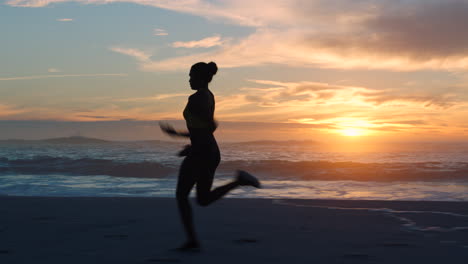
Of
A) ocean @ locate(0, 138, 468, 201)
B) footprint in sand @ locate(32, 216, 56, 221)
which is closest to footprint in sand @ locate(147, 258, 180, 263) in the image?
footprint in sand @ locate(32, 216, 56, 221)

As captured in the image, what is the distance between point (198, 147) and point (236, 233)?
5.25ft

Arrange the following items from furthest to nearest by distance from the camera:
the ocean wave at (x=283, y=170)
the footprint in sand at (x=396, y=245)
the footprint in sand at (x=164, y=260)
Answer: the ocean wave at (x=283, y=170)
the footprint in sand at (x=396, y=245)
the footprint in sand at (x=164, y=260)

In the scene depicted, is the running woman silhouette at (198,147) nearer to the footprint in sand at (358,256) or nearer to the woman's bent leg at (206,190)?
the woman's bent leg at (206,190)

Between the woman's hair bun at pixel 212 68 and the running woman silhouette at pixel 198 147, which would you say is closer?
the running woman silhouette at pixel 198 147

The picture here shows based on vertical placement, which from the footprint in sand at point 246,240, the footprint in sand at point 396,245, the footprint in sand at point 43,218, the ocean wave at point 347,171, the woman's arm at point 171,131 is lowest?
the footprint in sand at point 43,218

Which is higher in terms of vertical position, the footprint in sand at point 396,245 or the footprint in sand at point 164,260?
the footprint in sand at point 396,245

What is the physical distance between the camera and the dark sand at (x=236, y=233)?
4.05 m

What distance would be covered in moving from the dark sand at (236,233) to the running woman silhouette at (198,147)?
0.53 meters

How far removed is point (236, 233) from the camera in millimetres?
5195

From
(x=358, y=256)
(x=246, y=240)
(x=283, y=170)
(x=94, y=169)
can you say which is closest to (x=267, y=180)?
(x=283, y=170)

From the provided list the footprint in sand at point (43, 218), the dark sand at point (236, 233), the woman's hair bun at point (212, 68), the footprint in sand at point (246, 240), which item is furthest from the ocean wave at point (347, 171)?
the woman's hair bun at point (212, 68)

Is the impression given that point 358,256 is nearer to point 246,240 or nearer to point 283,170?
point 246,240

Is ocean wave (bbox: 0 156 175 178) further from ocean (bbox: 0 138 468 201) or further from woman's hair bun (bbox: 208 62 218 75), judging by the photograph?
woman's hair bun (bbox: 208 62 218 75)

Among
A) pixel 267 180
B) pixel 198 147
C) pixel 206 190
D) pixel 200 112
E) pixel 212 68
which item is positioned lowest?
pixel 267 180
